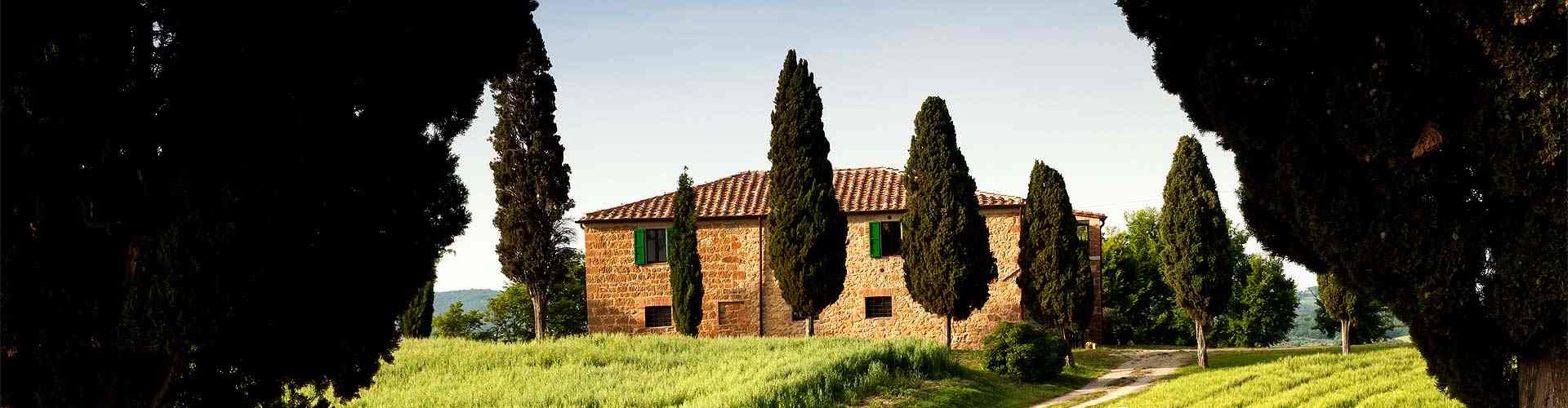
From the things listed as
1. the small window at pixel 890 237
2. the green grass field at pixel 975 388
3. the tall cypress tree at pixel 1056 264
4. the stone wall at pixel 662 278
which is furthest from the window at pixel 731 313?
the tall cypress tree at pixel 1056 264

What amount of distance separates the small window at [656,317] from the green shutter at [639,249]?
1.37 meters

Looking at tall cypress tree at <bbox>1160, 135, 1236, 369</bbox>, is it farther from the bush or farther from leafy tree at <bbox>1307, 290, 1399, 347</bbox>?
leafy tree at <bbox>1307, 290, 1399, 347</bbox>

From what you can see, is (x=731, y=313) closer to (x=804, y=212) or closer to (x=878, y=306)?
(x=878, y=306)

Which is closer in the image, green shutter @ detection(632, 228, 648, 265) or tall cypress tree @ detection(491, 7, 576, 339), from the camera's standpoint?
tall cypress tree @ detection(491, 7, 576, 339)

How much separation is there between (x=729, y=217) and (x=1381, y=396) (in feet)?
64.8

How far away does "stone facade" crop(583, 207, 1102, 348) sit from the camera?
1198 inches

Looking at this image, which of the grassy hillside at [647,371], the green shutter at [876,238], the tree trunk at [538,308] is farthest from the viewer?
the green shutter at [876,238]

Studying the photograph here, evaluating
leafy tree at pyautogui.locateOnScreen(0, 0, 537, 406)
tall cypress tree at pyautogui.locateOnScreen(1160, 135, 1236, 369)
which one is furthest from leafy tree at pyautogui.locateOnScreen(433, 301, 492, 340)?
leafy tree at pyautogui.locateOnScreen(0, 0, 537, 406)

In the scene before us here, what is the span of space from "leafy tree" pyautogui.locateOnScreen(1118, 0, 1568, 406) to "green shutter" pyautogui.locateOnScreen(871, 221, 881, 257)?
23028 millimetres

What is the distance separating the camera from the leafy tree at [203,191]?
5.59 metres

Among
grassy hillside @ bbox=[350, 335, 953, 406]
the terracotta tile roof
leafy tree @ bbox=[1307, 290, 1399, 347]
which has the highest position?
the terracotta tile roof

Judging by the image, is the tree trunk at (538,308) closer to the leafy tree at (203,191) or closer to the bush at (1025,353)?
the bush at (1025,353)

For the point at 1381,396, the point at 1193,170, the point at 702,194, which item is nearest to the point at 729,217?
the point at 702,194

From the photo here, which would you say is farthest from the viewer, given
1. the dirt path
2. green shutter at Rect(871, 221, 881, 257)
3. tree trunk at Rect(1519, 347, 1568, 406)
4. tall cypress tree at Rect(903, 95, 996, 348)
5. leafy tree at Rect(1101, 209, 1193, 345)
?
leafy tree at Rect(1101, 209, 1193, 345)
